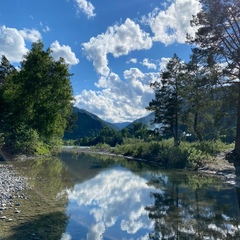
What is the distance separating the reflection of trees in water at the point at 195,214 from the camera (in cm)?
766

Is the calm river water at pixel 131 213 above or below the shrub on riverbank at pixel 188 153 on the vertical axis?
below

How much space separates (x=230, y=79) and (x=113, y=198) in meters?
16.1

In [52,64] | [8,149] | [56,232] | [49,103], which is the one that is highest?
[52,64]

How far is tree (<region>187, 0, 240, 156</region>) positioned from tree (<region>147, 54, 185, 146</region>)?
1265cm

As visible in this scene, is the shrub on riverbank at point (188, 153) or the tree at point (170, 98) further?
the tree at point (170, 98)

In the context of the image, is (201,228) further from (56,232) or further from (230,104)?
(230,104)

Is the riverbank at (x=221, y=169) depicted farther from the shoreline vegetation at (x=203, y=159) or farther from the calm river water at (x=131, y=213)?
the calm river water at (x=131, y=213)

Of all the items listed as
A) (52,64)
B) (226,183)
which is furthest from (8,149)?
(226,183)

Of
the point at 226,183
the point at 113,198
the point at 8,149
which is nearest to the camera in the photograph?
the point at 113,198

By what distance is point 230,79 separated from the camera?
23031 millimetres

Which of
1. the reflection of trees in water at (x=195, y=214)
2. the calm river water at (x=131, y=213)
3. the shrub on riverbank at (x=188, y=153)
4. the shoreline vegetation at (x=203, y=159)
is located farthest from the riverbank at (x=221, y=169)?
the reflection of trees in water at (x=195, y=214)

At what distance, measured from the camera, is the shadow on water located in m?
7.07

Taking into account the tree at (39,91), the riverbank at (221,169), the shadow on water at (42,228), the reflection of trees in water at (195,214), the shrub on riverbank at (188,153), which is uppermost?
the tree at (39,91)

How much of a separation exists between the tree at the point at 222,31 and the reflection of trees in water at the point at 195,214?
10786 mm
